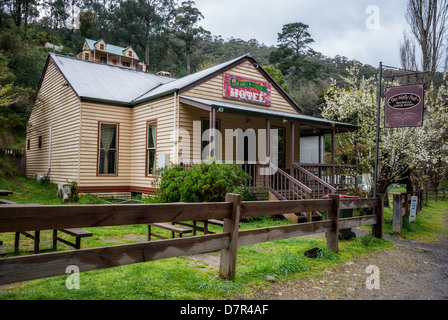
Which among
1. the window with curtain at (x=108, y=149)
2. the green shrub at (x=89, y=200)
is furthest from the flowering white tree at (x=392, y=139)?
the green shrub at (x=89, y=200)

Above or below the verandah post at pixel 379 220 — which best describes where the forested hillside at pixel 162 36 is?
above

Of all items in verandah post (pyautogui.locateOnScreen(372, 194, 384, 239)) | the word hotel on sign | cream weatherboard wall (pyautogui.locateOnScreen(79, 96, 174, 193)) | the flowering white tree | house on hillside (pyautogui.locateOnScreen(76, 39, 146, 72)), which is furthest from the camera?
house on hillside (pyautogui.locateOnScreen(76, 39, 146, 72))

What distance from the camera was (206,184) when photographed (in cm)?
876

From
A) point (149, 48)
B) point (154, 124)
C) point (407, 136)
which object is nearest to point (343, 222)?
point (407, 136)

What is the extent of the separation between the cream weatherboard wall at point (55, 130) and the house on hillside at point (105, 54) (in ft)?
62.5

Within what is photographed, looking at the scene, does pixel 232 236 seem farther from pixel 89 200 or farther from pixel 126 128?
pixel 126 128

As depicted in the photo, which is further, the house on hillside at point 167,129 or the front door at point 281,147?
the front door at point 281,147

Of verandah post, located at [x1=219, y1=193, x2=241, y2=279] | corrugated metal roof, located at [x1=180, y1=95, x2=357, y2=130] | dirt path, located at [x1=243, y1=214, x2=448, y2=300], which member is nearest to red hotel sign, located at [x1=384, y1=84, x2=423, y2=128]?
dirt path, located at [x1=243, y1=214, x2=448, y2=300]

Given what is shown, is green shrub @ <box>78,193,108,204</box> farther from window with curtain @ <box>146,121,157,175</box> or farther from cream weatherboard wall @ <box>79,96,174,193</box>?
window with curtain @ <box>146,121,157,175</box>

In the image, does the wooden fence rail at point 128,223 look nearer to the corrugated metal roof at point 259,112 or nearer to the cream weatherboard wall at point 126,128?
the corrugated metal roof at point 259,112

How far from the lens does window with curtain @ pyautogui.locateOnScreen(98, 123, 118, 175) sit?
12.8 m

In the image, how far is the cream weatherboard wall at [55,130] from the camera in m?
12.8

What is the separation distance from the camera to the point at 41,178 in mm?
15000

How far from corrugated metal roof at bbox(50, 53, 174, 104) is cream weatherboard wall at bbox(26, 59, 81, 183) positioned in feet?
1.34
